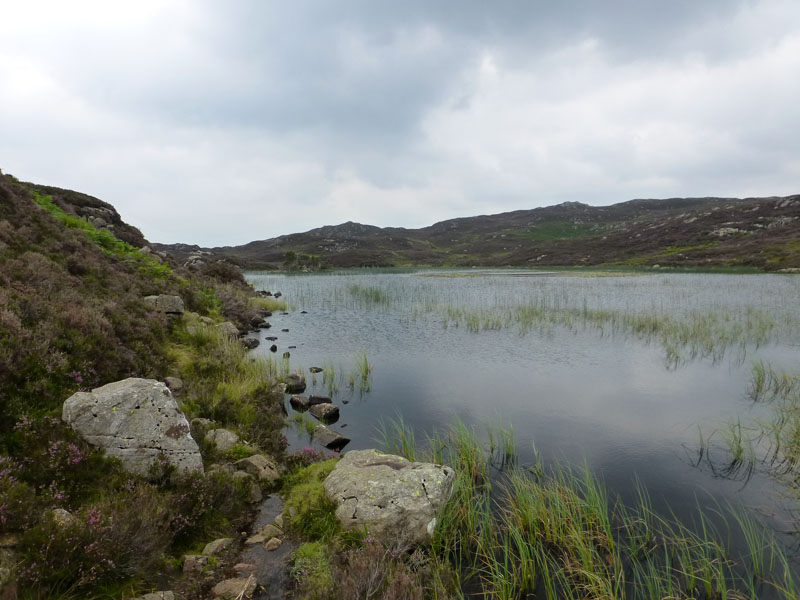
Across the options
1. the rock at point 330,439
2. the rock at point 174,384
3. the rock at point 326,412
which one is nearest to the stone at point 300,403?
the rock at point 326,412

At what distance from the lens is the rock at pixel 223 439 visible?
8.94m

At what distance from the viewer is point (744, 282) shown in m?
52.3

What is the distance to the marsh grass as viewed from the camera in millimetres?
6285

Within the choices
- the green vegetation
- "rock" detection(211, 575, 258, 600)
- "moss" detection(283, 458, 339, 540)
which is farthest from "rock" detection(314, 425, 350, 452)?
the green vegetation

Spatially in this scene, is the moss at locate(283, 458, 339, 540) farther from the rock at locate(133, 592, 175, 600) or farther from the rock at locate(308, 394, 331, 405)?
the rock at locate(308, 394, 331, 405)

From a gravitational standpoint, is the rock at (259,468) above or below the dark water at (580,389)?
above

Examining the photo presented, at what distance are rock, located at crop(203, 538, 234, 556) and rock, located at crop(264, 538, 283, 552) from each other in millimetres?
583

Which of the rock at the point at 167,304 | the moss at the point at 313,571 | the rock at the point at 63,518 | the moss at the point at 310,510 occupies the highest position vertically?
the rock at the point at 167,304

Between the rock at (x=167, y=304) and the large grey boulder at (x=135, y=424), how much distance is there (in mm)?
11364

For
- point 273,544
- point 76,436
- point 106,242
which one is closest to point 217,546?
point 273,544

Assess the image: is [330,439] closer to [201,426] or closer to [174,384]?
[201,426]

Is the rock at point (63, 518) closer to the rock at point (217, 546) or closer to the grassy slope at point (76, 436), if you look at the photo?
the grassy slope at point (76, 436)

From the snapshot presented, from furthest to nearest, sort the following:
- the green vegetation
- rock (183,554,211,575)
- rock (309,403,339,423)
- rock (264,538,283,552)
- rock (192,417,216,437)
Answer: the green vegetation, rock (309,403,339,423), rock (192,417,216,437), rock (264,538,283,552), rock (183,554,211,575)

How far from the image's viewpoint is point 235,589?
5.35 meters
